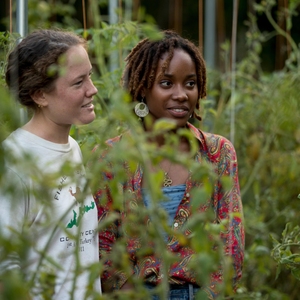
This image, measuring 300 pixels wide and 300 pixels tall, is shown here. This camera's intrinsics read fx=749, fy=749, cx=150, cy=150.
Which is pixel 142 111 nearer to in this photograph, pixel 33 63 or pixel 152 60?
pixel 152 60

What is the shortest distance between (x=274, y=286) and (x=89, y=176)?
105 inches

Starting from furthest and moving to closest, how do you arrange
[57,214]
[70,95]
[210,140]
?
[210,140] → [70,95] → [57,214]

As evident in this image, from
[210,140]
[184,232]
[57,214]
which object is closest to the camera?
[57,214]

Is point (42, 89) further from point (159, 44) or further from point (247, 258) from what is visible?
point (247, 258)

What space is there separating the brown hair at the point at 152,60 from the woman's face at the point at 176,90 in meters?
0.02

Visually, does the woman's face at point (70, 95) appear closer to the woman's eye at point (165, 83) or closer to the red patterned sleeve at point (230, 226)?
the woman's eye at point (165, 83)

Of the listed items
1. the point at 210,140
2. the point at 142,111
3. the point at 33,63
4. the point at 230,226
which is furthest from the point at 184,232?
the point at 33,63

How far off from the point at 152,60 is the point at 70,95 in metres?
0.40

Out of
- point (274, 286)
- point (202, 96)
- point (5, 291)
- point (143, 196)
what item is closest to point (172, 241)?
point (143, 196)

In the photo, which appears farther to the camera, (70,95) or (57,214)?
(70,95)

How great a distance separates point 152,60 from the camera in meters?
2.41

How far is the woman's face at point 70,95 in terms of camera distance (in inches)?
83.0

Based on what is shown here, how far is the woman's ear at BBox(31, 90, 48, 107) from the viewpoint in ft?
7.00

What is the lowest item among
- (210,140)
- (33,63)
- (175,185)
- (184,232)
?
(184,232)
